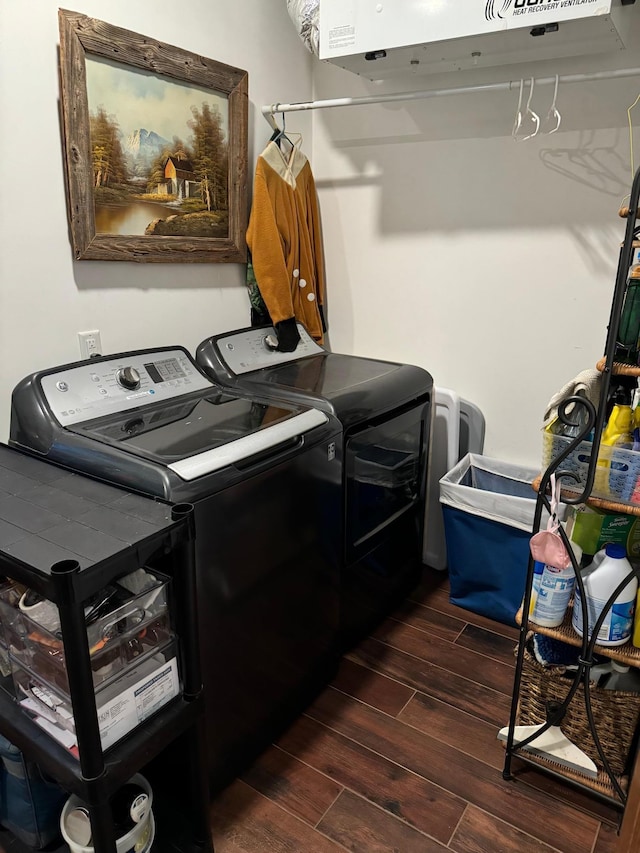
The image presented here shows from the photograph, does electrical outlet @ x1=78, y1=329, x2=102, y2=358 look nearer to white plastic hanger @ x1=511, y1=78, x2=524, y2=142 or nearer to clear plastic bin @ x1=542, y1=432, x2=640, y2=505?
clear plastic bin @ x1=542, y1=432, x2=640, y2=505

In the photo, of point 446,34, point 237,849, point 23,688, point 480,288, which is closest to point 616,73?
point 446,34

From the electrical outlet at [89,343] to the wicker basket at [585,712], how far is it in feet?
5.09

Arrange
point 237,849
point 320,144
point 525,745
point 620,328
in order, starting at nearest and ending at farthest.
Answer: point 620,328 → point 237,849 → point 525,745 → point 320,144

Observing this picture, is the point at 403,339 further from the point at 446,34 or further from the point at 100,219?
the point at 100,219

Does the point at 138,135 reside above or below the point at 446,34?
below

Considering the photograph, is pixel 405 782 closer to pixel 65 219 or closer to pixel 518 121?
pixel 65 219

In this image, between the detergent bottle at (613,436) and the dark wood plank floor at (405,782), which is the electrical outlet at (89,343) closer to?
the dark wood plank floor at (405,782)

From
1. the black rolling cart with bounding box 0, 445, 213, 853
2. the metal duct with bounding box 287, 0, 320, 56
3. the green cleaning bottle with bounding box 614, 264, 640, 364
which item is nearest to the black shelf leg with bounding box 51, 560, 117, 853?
the black rolling cart with bounding box 0, 445, 213, 853

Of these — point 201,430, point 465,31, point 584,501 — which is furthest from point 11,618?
point 465,31

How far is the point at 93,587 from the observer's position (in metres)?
0.94

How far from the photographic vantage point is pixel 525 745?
1.55 meters

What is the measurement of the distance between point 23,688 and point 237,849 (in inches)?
26.1

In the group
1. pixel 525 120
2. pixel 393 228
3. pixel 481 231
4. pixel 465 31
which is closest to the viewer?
pixel 465 31

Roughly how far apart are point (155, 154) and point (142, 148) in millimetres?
51
